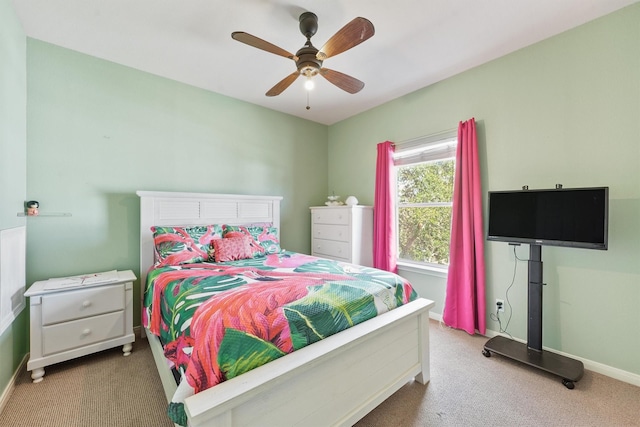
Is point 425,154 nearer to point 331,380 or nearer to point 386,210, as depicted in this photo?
point 386,210

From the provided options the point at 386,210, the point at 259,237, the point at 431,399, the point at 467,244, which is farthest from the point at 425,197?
the point at 431,399

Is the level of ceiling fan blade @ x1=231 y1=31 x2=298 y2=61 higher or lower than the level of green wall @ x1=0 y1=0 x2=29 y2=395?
higher

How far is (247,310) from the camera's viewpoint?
4.42 ft

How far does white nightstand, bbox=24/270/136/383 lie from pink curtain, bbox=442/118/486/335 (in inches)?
123

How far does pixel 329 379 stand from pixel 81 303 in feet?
6.89

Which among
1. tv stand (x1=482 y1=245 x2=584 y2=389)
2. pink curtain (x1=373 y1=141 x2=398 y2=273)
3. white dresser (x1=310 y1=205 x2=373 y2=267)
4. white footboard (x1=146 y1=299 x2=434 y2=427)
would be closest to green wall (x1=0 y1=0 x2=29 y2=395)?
white footboard (x1=146 y1=299 x2=434 y2=427)

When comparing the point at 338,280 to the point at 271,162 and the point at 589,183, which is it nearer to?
the point at 589,183

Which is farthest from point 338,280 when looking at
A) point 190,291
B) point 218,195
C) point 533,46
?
point 533,46

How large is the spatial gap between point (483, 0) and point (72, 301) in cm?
382

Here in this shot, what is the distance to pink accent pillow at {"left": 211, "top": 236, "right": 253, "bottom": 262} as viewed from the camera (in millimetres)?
2666

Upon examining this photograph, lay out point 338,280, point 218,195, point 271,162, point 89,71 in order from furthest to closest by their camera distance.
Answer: point 271,162 < point 218,195 < point 89,71 < point 338,280

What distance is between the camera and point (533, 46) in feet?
7.93

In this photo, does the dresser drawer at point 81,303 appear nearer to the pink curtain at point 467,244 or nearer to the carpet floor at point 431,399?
the carpet floor at point 431,399

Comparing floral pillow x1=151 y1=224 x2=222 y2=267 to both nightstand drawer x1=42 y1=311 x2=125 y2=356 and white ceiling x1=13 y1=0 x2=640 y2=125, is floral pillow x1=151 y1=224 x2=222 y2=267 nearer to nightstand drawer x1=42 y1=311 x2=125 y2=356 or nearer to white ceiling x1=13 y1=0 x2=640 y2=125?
nightstand drawer x1=42 y1=311 x2=125 y2=356
